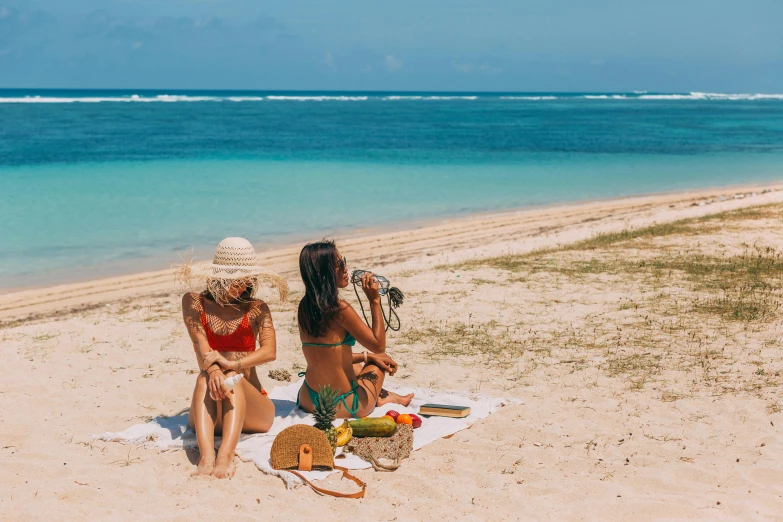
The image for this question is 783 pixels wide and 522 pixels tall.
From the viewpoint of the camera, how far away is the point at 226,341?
18.1ft

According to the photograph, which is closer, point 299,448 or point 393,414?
point 299,448

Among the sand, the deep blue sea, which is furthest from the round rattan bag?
the deep blue sea

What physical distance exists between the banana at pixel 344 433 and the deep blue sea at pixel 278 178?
10194 mm

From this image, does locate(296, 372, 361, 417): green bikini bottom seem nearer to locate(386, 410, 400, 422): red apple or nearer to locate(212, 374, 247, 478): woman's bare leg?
locate(386, 410, 400, 422): red apple

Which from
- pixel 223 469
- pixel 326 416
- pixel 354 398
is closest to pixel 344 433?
pixel 326 416

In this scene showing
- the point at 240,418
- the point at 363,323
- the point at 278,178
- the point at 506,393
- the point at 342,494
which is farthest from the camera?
the point at 278,178

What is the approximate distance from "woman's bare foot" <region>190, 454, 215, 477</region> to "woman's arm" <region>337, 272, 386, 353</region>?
4.31 feet

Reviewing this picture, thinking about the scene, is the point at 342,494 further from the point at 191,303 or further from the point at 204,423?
the point at 191,303

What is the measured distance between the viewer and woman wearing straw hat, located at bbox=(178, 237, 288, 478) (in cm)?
521

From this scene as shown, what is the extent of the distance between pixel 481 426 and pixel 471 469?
76cm

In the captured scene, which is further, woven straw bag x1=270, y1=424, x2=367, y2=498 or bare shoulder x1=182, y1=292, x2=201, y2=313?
bare shoulder x1=182, y1=292, x2=201, y2=313

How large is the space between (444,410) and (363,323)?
3.44 feet

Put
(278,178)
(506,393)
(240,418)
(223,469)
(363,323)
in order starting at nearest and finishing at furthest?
(223,469), (240,418), (363,323), (506,393), (278,178)

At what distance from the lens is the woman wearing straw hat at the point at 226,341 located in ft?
17.1
